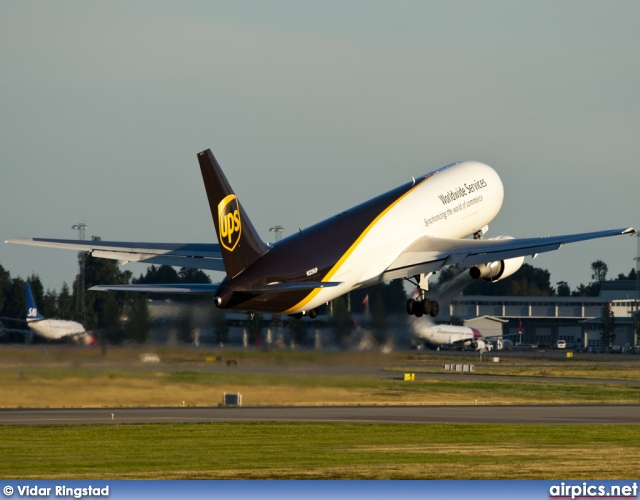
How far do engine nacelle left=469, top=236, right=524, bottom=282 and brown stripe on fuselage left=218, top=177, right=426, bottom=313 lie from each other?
21.3 feet

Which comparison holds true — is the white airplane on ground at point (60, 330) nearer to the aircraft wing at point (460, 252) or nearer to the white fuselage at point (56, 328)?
the white fuselage at point (56, 328)

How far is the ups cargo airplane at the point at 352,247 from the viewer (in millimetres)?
43344

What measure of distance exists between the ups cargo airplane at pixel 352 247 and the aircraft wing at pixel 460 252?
0.13 feet

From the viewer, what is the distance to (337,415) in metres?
56.5

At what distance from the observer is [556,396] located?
7356 centimetres

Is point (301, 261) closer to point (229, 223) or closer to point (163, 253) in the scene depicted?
point (229, 223)

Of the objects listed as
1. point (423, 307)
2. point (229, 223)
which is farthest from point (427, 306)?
point (229, 223)

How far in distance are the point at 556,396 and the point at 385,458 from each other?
3625 centimetres

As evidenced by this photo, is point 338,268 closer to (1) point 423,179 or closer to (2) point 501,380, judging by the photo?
(1) point 423,179

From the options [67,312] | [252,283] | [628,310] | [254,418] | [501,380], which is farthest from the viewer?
[628,310]

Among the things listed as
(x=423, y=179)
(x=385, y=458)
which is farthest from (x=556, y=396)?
(x=385, y=458)

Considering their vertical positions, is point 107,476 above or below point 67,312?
below

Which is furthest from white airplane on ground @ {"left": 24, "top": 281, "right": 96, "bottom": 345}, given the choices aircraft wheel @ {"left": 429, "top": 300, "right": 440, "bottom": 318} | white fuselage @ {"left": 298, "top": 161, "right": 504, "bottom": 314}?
aircraft wheel @ {"left": 429, "top": 300, "right": 440, "bottom": 318}
